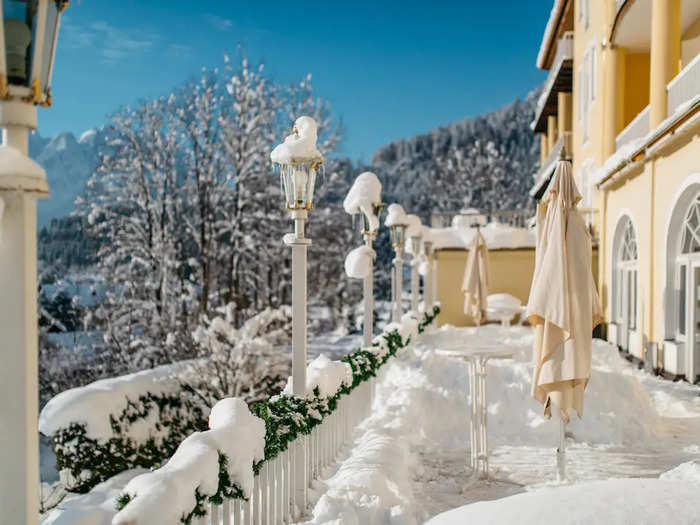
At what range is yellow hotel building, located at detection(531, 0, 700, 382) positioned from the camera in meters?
9.41

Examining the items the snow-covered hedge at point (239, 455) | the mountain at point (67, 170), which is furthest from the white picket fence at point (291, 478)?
the mountain at point (67, 170)

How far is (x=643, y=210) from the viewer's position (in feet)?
37.5

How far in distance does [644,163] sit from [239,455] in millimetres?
10458

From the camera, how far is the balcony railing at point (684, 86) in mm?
8844

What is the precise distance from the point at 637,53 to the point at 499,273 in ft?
24.9

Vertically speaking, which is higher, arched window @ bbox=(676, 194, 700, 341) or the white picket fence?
arched window @ bbox=(676, 194, 700, 341)

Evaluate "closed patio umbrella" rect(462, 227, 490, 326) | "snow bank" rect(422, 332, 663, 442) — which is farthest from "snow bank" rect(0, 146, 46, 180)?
"closed patio umbrella" rect(462, 227, 490, 326)

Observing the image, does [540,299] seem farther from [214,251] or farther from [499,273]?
[214,251]

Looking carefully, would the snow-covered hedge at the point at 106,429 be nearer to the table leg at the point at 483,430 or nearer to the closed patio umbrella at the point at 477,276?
the table leg at the point at 483,430

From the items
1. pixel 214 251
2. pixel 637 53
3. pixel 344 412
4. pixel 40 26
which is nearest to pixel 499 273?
pixel 637 53

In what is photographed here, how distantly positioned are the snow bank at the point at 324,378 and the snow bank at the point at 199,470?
55.6 inches

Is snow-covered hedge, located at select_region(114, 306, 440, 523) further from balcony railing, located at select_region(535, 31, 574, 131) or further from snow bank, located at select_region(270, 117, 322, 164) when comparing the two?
balcony railing, located at select_region(535, 31, 574, 131)

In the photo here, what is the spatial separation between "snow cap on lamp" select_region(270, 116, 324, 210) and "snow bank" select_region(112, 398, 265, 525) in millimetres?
1934

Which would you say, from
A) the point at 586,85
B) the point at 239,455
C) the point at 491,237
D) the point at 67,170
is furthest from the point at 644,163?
the point at 67,170
